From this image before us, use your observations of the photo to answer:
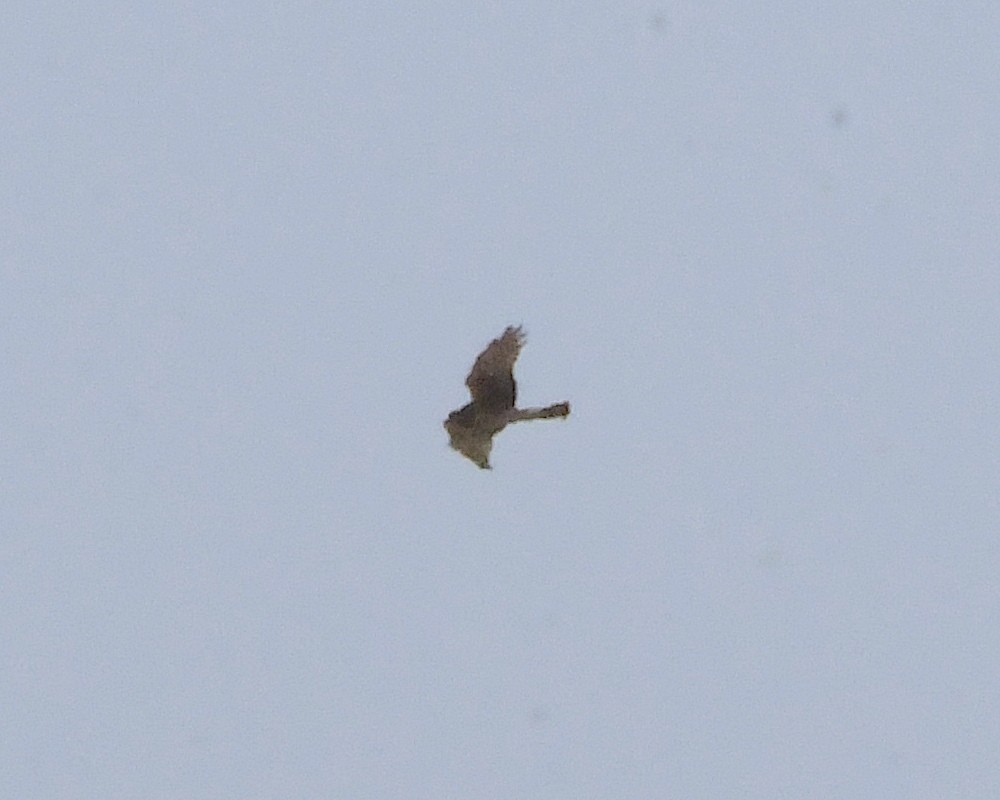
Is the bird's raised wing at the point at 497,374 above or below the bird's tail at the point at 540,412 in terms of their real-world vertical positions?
above

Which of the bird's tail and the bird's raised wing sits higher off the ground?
the bird's raised wing

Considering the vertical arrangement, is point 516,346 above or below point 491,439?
above
